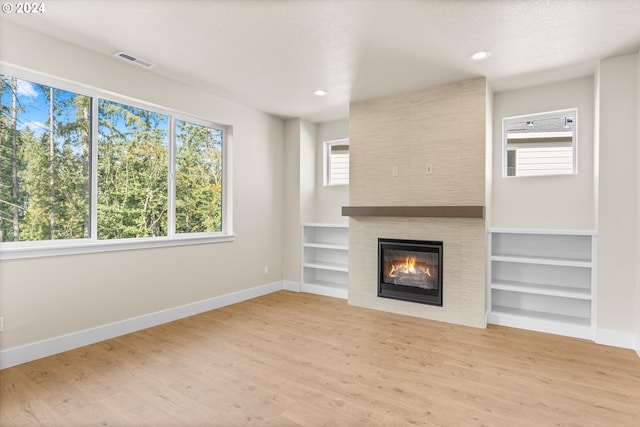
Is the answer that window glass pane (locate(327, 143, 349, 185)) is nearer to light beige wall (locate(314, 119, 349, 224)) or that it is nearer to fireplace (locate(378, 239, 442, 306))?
light beige wall (locate(314, 119, 349, 224))

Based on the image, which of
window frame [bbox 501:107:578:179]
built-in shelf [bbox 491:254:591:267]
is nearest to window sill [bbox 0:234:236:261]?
built-in shelf [bbox 491:254:591:267]

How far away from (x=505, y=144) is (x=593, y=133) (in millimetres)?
829

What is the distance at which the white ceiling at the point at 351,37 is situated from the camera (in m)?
2.39

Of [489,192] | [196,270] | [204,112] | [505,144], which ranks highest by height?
[204,112]

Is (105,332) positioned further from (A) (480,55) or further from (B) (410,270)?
(A) (480,55)

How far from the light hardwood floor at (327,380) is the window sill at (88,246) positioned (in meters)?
0.85

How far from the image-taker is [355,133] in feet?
14.8

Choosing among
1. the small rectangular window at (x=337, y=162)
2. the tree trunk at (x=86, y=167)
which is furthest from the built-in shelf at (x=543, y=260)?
the tree trunk at (x=86, y=167)

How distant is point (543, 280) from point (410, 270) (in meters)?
1.44

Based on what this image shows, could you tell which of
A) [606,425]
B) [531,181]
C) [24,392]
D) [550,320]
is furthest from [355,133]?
[24,392]

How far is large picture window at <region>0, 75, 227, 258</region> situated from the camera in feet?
9.18

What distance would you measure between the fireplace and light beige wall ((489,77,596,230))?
875mm

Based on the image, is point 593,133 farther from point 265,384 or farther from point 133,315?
point 133,315

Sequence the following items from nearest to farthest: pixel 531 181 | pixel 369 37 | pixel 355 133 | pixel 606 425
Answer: pixel 606 425 → pixel 369 37 → pixel 531 181 → pixel 355 133
